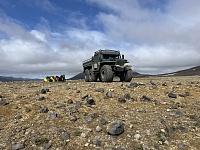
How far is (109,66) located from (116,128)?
1115 cm

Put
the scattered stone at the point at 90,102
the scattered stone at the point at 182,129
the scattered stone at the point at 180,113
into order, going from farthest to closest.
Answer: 1. the scattered stone at the point at 90,102
2. the scattered stone at the point at 180,113
3. the scattered stone at the point at 182,129

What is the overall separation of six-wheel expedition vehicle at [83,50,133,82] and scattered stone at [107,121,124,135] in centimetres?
1030

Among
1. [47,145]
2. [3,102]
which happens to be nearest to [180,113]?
[47,145]

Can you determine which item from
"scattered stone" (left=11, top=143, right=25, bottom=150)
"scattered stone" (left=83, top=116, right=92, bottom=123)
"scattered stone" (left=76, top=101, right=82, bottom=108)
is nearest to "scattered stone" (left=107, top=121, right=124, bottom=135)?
"scattered stone" (left=83, top=116, right=92, bottom=123)

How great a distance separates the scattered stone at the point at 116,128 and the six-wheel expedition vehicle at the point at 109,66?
1030 cm

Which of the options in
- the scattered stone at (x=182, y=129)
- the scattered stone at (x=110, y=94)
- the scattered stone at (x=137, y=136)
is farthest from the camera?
the scattered stone at (x=110, y=94)

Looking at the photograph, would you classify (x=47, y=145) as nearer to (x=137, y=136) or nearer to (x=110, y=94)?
(x=137, y=136)

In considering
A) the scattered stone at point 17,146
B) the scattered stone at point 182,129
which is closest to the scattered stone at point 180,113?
the scattered stone at point 182,129

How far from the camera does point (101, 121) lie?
26.1 ft

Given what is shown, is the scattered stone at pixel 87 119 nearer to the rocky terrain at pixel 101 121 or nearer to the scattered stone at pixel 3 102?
the rocky terrain at pixel 101 121

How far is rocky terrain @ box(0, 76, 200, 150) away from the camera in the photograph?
264 inches

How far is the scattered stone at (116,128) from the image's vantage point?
23.3 ft

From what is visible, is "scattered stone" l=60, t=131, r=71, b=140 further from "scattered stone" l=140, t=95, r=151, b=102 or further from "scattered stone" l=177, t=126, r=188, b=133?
"scattered stone" l=140, t=95, r=151, b=102

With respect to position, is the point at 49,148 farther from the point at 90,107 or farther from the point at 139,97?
the point at 139,97
